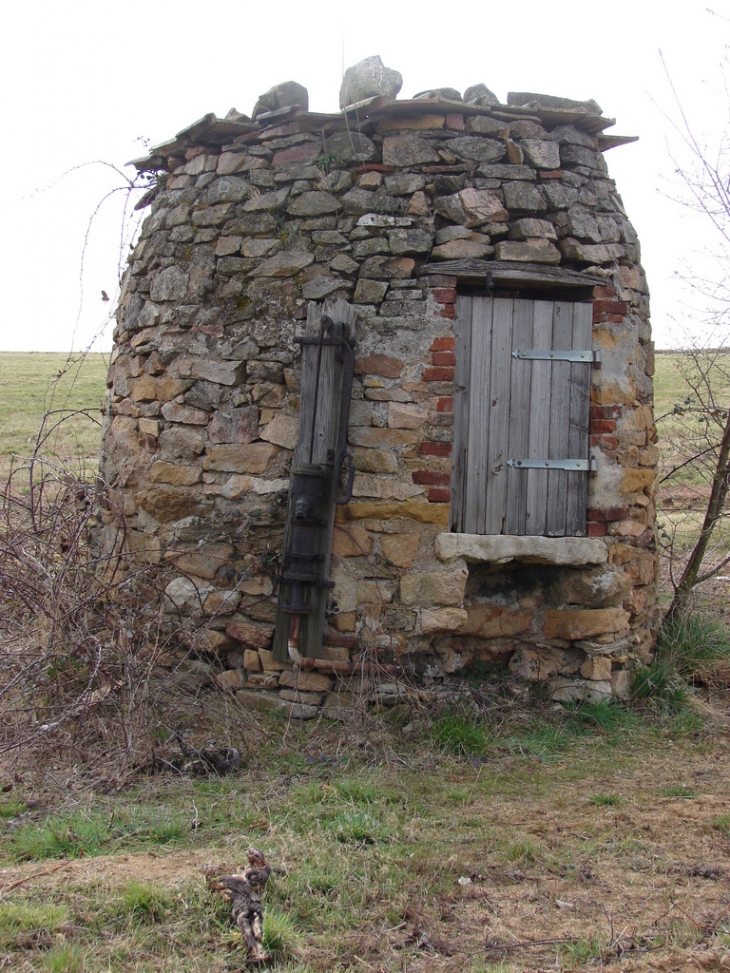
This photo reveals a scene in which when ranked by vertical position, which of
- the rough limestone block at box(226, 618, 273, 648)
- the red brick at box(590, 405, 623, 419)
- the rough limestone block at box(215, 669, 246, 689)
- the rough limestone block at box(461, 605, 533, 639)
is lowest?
the rough limestone block at box(215, 669, 246, 689)

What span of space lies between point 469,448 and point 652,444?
4.25 ft

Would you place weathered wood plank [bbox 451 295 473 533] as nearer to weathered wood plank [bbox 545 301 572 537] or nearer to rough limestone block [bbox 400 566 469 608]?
rough limestone block [bbox 400 566 469 608]

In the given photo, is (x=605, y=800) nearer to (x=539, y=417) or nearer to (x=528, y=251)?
(x=539, y=417)

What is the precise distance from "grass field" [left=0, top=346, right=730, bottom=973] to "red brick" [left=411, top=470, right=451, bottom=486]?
44.7 inches

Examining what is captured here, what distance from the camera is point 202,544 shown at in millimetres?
4867

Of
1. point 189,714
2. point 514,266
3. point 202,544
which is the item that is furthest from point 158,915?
point 514,266

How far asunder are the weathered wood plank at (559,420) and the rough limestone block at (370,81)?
1.59 metres

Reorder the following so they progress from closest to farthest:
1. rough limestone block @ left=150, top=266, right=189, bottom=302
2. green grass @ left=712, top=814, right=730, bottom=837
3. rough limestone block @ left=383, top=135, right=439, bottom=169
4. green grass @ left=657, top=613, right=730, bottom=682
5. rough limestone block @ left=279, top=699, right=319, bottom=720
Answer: green grass @ left=712, top=814, right=730, bottom=837, rough limestone block @ left=279, top=699, right=319, bottom=720, rough limestone block @ left=383, top=135, right=439, bottom=169, rough limestone block @ left=150, top=266, right=189, bottom=302, green grass @ left=657, top=613, right=730, bottom=682

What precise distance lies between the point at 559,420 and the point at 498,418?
36 centimetres

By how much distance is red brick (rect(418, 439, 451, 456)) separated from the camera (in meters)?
4.73

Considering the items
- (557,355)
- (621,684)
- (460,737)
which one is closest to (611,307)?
(557,355)

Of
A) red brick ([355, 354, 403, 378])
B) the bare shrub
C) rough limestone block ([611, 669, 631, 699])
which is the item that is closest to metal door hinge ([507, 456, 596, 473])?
red brick ([355, 354, 403, 378])

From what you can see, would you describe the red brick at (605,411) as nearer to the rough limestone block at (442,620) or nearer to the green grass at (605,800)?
the rough limestone block at (442,620)

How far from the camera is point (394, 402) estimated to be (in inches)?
187
